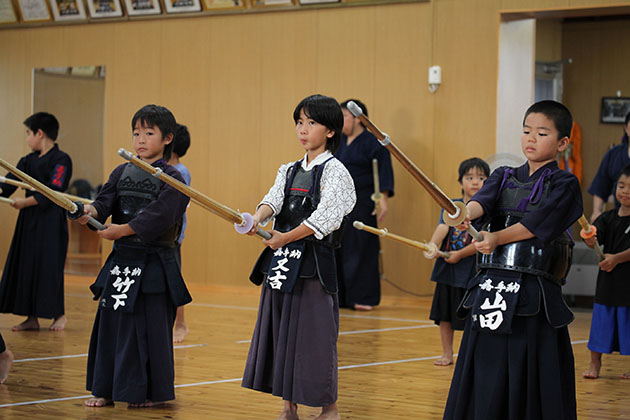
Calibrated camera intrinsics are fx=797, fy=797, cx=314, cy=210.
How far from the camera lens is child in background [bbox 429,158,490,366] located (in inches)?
172

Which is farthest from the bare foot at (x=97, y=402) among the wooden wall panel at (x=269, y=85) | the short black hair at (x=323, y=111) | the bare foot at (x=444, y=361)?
the wooden wall panel at (x=269, y=85)

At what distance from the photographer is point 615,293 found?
13.8ft

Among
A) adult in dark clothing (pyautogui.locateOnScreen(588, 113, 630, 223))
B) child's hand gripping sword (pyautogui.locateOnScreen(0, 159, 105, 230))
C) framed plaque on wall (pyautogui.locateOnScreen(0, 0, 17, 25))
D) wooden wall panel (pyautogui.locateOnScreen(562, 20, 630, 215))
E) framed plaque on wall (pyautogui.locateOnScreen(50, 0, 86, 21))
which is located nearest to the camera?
child's hand gripping sword (pyautogui.locateOnScreen(0, 159, 105, 230))

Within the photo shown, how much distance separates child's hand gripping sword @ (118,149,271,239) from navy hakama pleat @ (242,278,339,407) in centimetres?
38

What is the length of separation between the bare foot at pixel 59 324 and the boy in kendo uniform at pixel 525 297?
342cm

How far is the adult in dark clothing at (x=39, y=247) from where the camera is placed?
525 centimetres

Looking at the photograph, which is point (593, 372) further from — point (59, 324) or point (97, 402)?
point (59, 324)

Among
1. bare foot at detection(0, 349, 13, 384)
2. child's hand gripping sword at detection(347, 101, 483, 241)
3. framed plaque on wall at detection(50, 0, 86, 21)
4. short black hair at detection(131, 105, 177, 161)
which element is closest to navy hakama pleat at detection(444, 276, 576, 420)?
child's hand gripping sword at detection(347, 101, 483, 241)

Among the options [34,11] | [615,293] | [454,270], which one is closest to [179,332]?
[454,270]

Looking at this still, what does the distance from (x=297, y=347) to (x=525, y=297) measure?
3.09 ft

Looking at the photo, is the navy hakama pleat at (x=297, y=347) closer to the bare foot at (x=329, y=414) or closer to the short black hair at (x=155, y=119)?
the bare foot at (x=329, y=414)

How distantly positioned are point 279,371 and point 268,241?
54cm

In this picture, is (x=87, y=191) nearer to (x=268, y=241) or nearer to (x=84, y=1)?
(x=84, y=1)

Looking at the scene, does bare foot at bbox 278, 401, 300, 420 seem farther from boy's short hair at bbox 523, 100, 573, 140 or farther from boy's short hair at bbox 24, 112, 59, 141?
boy's short hair at bbox 24, 112, 59, 141
